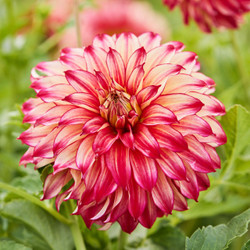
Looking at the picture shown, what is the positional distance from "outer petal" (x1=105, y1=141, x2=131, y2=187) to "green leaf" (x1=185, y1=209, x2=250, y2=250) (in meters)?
0.10

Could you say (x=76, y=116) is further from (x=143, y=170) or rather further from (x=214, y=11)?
(x=214, y=11)

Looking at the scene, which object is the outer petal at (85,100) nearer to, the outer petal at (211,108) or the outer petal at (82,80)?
the outer petal at (82,80)

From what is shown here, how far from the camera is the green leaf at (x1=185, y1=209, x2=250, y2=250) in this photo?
490 millimetres

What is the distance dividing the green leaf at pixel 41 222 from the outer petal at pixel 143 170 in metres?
0.19

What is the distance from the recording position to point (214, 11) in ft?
2.80

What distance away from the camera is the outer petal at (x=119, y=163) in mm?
455

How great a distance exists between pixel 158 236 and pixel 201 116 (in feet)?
0.72

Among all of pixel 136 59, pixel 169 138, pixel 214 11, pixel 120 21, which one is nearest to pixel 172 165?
pixel 169 138

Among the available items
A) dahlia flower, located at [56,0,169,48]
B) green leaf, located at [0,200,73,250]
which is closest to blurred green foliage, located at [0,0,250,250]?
green leaf, located at [0,200,73,250]

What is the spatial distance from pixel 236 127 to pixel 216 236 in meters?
0.16

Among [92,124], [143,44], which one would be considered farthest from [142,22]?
[92,124]

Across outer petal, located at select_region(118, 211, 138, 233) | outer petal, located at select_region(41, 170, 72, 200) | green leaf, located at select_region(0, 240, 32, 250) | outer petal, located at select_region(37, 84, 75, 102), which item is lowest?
green leaf, located at select_region(0, 240, 32, 250)

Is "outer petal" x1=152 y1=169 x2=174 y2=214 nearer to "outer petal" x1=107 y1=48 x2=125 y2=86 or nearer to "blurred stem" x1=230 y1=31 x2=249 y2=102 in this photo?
"outer petal" x1=107 y1=48 x2=125 y2=86

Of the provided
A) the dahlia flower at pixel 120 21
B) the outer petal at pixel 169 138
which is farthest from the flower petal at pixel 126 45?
the dahlia flower at pixel 120 21
